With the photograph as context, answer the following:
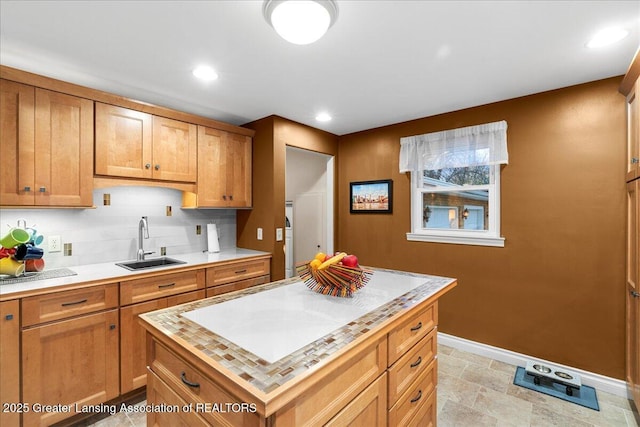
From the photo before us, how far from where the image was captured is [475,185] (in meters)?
2.94

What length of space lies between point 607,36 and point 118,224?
380 centimetres

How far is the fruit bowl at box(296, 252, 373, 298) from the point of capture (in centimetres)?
149

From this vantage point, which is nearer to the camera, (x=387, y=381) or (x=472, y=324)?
(x=387, y=381)

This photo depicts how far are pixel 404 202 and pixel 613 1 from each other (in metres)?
2.20

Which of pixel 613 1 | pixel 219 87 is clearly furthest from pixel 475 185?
pixel 219 87

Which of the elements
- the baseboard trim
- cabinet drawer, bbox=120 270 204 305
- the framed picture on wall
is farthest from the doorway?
cabinet drawer, bbox=120 270 204 305

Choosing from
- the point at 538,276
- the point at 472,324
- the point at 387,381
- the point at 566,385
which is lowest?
the point at 566,385

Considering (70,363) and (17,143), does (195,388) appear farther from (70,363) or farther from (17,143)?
(17,143)

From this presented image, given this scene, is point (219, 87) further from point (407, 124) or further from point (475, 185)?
point (475, 185)

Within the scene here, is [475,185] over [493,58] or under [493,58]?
under

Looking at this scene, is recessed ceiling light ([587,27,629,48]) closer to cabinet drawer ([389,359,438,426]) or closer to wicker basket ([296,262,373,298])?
wicker basket ([296,262,373,298])

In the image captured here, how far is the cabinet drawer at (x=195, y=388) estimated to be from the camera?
838mm

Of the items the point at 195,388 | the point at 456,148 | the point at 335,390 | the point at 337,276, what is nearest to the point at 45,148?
the point at 195,388

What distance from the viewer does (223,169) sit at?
3098mm
